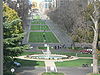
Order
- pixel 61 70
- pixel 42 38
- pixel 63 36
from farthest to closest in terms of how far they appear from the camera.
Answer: pixel 63 36
pixel 42 38
pixel 61 70

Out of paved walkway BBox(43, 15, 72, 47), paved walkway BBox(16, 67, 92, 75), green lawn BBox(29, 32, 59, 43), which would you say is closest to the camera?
paved walkway BBox(16, 67, 92, 75)

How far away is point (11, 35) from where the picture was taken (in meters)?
21.8

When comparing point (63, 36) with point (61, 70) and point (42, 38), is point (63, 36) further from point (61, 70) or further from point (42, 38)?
point (61, 70)

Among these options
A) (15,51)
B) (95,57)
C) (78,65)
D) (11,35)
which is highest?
(11,35)

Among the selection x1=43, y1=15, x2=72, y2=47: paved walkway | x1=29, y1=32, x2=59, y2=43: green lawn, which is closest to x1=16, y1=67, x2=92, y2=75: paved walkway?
x1=43, y1=15, x2=72, y2=47: paved walkway

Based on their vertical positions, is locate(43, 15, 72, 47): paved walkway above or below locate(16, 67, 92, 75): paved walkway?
below

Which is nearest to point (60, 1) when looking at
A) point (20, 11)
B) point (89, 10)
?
point (20, 11)

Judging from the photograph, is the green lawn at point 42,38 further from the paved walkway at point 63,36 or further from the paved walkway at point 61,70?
the paved walkway at point 61,70

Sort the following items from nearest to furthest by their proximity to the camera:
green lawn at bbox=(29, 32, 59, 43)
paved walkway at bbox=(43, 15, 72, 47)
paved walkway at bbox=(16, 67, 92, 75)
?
paved walkway at bbox=(16, 67, 92, 75), paved walkway at bbox=(43, 15, 72, 47), green lawn at bbox=(29, 32, 59, 43)

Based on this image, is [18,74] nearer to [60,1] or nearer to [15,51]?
[15,51]

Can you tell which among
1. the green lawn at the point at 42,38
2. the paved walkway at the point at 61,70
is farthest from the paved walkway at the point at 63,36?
the paved walkway at the point at 61,70

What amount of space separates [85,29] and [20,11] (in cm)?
4573

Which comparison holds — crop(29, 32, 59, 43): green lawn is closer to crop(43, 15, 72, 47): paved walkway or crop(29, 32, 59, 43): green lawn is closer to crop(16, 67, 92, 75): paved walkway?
crop(43, 15, 72, 47): paved walkway

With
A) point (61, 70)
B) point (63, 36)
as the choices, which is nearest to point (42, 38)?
point (63, 36)
